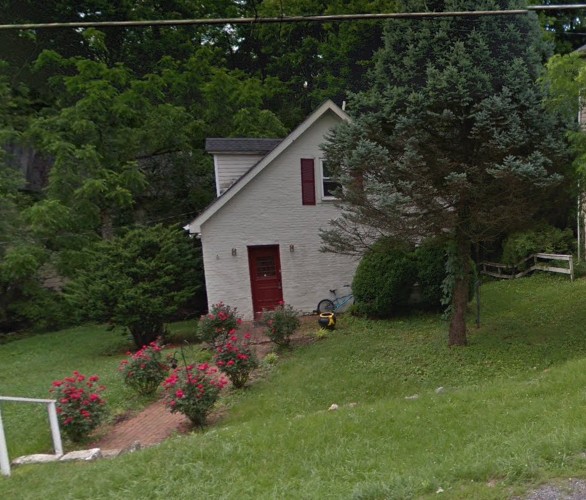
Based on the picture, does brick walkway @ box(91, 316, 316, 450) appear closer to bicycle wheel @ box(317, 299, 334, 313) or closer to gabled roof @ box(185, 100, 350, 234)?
gabled roof @ box(185, 100, 350, 234)

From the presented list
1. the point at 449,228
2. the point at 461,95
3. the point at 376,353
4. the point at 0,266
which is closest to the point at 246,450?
the point at 376,353

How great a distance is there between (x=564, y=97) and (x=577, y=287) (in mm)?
6835

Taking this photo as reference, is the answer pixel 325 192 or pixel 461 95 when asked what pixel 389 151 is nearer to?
pixel 461 95

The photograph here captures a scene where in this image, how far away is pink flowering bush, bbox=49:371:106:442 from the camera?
5895 millimetres

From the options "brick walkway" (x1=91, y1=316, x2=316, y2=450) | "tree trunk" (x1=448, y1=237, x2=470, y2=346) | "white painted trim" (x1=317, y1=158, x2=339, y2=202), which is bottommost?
"brick walkway" (x1=91, y1=316, x2=316, y2=450)

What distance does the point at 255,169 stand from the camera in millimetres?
13367

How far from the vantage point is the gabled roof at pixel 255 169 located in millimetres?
13312

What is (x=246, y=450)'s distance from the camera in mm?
4422

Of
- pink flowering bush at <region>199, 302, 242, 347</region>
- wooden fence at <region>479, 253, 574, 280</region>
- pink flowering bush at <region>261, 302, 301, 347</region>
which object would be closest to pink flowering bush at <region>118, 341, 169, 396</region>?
pink flowering bush at <region>261, 302, 301, 347</region>

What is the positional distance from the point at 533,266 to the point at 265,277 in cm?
895

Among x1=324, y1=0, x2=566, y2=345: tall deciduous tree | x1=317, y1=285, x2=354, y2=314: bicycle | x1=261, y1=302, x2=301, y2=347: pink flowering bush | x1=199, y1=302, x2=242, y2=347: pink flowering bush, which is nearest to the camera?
x1=324, y1=0, x2=566, y2=345: tall deciduous tree

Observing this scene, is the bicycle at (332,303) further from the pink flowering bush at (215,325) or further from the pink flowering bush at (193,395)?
the pink flowering bush at (193,395)

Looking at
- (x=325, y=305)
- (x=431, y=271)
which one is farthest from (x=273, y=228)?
(x=431, y=271)

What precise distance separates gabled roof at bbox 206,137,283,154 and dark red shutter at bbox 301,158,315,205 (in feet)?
4.07
